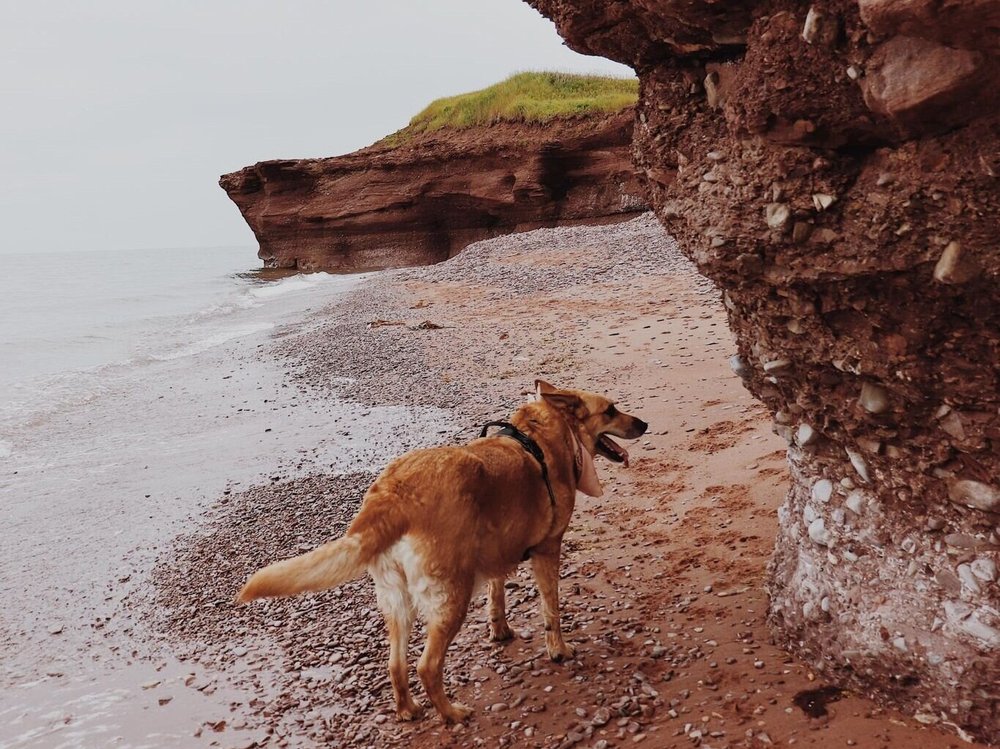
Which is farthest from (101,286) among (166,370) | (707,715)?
(707,715)

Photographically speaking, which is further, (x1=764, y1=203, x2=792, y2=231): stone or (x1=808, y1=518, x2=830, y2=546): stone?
(x1=808, y1=518, x2=830, y2=546): stone

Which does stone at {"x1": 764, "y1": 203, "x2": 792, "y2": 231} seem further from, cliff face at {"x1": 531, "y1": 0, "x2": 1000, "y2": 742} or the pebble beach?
the pebble beach

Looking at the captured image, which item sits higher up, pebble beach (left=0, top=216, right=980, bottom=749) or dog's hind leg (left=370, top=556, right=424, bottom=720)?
dog's hind leg (left=370, top=556, right=424, bottom=720)

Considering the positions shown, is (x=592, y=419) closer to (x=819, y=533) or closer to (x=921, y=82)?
(x=819, y=533)

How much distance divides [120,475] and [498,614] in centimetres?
724

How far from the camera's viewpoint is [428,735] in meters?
4.37

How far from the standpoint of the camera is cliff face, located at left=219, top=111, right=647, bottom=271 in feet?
122

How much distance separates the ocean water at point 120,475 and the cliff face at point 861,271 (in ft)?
12.7

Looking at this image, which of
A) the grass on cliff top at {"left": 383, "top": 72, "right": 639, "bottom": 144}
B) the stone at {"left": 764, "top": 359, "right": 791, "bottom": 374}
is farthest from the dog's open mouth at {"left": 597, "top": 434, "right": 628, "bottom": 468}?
the grass on cliff top at {"left": 383, "top": 72, "right": 639, "bottom": 144}

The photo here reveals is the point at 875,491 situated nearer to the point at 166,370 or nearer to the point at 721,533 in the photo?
the point at 721,533

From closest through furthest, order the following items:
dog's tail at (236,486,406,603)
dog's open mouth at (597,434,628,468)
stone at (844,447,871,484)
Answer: stone at (844,447,871,484)
dog's tail at (236,486,406,603)
dog's open mouth at (597,434,628,468)

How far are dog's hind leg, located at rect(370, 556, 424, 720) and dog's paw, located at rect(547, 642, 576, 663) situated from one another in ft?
3.03

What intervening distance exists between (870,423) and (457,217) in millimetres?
40040

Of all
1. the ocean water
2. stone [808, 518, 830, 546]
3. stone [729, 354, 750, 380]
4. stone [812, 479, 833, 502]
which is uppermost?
stone [729, 354, 750, 380]
